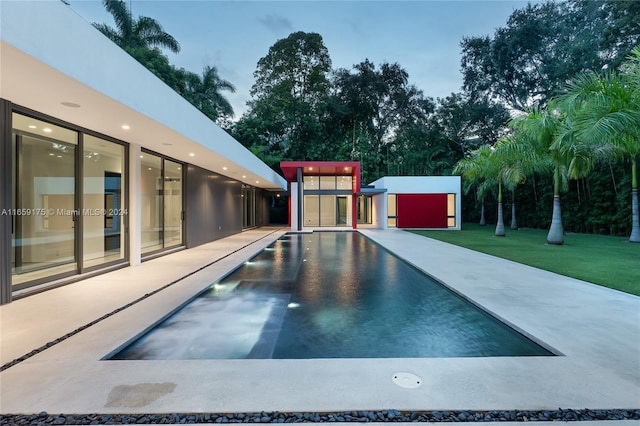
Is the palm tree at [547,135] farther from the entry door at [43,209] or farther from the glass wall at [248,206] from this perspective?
the glass wall at [248,206]

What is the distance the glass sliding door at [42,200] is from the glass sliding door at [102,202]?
30cm

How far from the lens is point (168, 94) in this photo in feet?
19.6

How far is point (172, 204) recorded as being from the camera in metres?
9.93

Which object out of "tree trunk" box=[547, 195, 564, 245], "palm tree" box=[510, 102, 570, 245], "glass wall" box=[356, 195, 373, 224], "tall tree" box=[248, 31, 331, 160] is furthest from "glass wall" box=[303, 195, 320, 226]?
"tree trunk" box=[547, 195, 564, 245]

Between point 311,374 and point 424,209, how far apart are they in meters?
18.7

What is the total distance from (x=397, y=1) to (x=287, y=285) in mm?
13837

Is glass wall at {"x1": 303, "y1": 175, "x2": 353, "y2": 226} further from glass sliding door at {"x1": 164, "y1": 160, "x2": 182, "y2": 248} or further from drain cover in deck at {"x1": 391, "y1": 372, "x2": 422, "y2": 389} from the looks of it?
drain cover in deck at {"x1": 391, "y1": 372, "x2": 422, "y2": 389}

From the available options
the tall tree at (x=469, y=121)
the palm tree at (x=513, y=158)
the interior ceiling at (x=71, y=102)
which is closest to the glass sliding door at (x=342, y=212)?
the palm tree at (x=513, y=158)

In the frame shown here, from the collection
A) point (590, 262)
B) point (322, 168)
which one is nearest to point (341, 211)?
point (322, 168)

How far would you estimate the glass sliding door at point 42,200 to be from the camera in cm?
487

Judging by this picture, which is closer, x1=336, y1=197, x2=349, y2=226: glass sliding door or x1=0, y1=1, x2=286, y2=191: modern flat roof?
x1=0, y1=1, x2=286, y2=191: modern flat roof

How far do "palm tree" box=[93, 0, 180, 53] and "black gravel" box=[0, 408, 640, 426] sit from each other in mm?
23037

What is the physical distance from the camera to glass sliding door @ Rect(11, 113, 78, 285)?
16.0 ft

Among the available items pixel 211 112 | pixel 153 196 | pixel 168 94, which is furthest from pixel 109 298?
pixel 211 112
